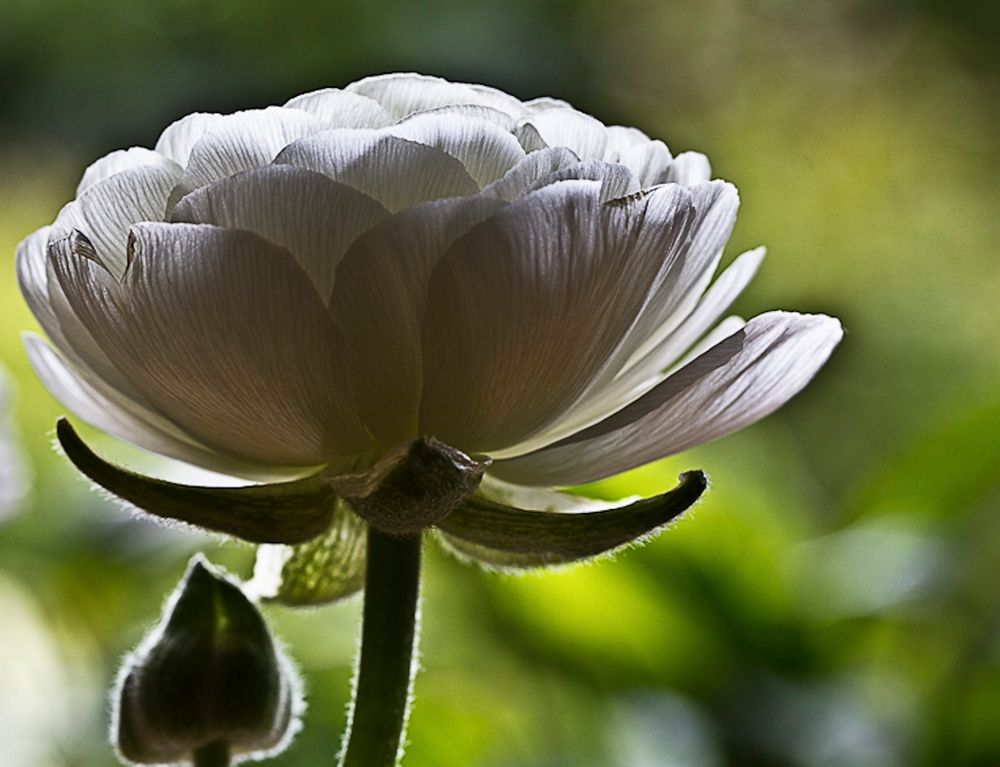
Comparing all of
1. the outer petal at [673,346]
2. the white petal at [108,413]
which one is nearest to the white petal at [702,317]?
the outer petal at [673,346]

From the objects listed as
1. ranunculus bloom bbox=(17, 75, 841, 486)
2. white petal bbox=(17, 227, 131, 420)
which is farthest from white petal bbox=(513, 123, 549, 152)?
white petal bbox=(17, 227, 131, 420)

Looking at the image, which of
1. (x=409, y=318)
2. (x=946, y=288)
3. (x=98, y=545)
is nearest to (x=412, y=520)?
(x=409, y=318)

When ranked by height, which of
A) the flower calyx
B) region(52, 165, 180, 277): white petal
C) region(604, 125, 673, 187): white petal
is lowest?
the flower calyx

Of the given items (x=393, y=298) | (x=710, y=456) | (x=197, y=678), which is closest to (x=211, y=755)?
(x=197, y=678)

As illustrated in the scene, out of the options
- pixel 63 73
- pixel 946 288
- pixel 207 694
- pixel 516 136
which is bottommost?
pixel 207 694

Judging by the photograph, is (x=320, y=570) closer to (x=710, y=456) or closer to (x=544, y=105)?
(x=544, y=105)

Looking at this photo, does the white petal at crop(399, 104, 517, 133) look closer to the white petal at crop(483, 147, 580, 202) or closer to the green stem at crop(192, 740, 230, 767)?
the white petal at crop(483, 147, 580, 202)

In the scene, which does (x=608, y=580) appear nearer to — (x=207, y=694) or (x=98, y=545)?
(x=98, y=545)

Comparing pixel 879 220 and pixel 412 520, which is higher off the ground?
pixel 879 220
